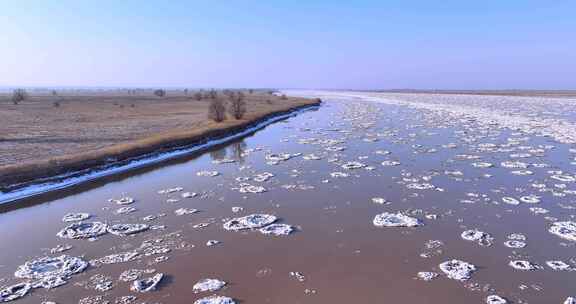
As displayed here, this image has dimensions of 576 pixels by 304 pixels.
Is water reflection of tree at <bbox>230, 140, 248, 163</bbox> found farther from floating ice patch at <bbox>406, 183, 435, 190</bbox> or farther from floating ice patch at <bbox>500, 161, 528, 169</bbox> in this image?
floating ice patch at <bbox>500, 161, 528, 169</bbox>

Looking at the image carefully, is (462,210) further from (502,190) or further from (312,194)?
(312,194)

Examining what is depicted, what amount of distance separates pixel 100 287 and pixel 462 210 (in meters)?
8.46

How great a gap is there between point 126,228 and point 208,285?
366 cm

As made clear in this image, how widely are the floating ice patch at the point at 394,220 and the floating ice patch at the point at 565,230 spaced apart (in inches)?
111

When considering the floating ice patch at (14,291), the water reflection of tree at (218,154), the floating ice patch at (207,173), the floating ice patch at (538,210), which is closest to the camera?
the floating ice patch at (14,291)

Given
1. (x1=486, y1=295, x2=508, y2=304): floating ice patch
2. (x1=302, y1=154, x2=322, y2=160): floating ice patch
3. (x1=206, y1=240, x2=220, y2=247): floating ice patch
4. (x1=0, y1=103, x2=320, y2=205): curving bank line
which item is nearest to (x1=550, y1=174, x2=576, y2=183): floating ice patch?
(x1=486, y1=295, x2=508, y2=304): floating ice patch

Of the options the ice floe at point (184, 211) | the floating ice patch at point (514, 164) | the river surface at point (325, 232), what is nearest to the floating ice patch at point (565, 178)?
the river surface at point (325, 232)

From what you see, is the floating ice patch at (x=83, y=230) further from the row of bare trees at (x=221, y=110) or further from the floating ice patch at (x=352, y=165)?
the row of bare trees at (x=221, y=110)

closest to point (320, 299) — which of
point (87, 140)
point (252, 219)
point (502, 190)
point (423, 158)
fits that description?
point (252, 219)

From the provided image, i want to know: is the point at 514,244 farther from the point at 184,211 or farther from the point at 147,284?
the point at 184,211

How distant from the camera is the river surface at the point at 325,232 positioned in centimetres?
590

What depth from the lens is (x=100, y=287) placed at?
6.07 meters

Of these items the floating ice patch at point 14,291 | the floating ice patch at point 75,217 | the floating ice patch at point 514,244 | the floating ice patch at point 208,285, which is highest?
the floating ice patch at point 514,244

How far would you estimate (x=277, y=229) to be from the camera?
8359 millimetres
